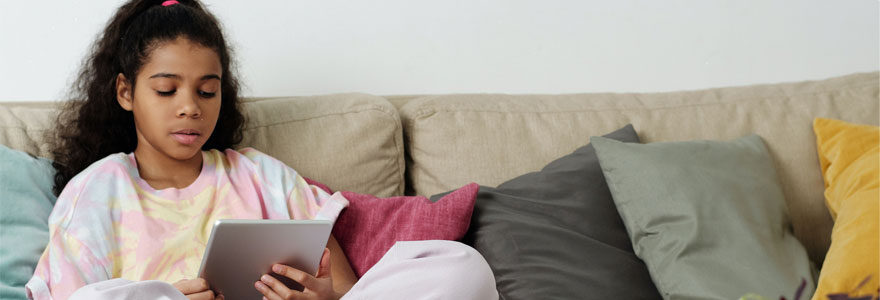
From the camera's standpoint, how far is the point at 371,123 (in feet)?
5.87

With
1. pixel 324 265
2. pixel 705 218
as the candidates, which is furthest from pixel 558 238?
pixel 324 265

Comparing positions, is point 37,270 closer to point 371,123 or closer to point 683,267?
point 371,123

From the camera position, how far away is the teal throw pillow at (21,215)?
1368mm

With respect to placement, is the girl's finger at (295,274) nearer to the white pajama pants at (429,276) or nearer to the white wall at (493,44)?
the white pajama pants at (429,276)

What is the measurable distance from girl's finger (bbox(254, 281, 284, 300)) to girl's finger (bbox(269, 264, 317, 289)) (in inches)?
1.2

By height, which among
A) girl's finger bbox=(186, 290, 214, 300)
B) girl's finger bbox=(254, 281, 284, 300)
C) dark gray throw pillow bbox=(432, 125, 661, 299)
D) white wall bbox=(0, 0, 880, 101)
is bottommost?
dark gray throw pillow bbox=(432, 125, 661, 299)

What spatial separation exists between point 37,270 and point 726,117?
4.93 feet

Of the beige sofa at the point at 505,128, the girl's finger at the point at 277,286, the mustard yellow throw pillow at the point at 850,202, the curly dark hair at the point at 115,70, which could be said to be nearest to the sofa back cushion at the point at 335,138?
the beige sofa at the point at 505,128

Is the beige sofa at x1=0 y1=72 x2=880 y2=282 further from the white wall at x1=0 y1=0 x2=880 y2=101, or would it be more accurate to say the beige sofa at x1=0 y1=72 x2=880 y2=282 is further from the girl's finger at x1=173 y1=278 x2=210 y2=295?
the girl's finger at x1=173 y1=278 x2=210 y2=295

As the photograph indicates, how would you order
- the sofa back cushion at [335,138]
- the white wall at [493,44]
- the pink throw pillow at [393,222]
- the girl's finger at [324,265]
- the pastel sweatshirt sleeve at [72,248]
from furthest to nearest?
1. the white wall at [493,44]
2. the sofa back cushion at [335,138]
3. the pink throw pillow at [393,222]
4. the girl's finger at [324,265]
5. the pastel sweatshirt sleeve at [72,248]

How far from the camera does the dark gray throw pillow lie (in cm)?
151

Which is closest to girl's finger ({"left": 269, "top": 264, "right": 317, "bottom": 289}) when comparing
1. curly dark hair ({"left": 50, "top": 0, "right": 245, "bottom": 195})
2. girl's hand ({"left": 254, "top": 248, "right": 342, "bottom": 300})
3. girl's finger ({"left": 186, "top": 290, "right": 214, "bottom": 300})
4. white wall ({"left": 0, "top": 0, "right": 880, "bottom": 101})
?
girl's hand ({"left": 254, "top": 248, "right": 342, "bottom": 300})

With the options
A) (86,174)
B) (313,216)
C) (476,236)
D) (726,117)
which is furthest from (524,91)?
(86,174)

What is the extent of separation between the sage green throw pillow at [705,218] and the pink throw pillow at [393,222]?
0.32 metres
